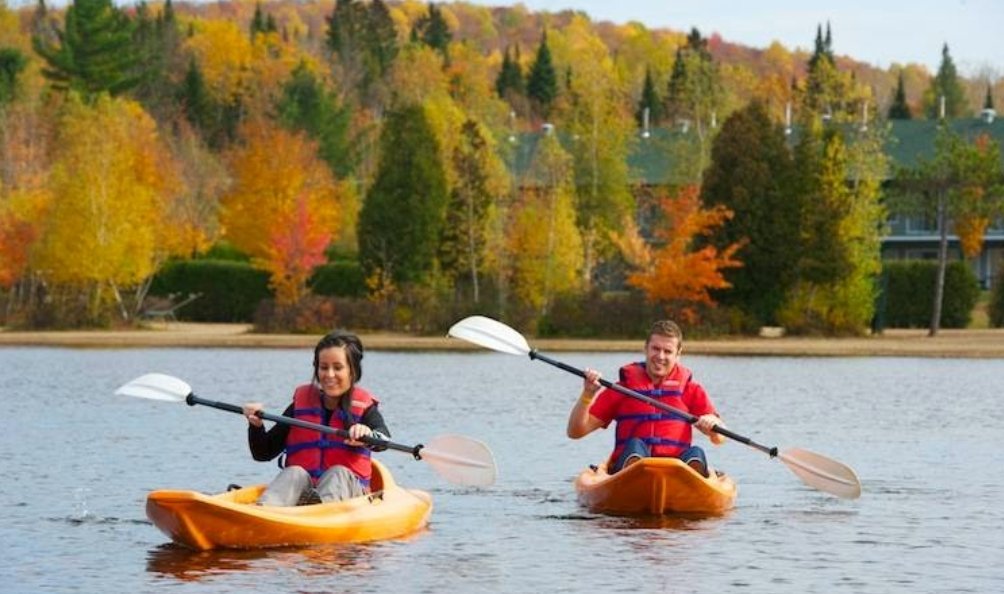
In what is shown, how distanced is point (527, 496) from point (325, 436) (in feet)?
15.0

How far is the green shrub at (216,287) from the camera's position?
60875 mm

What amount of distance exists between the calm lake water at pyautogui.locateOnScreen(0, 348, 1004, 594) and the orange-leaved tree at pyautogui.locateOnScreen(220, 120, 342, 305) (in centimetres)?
1915

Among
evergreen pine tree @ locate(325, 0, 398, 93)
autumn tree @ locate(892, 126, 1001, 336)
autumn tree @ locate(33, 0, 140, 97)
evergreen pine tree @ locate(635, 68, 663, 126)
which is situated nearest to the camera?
autumn tree @ locate(892, 126, 1001, 336)

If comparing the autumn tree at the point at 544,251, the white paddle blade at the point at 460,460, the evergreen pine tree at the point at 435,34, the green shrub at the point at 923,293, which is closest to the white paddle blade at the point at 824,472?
the white paddle blade at the point at 460,460

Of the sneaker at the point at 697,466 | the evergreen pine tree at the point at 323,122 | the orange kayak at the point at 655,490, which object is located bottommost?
the orange kayak at the point at 655,490

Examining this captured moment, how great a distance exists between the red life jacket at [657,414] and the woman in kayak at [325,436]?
2.63 meters

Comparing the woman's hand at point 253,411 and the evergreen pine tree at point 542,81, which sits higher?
the evergreen pine tree at point 542,81

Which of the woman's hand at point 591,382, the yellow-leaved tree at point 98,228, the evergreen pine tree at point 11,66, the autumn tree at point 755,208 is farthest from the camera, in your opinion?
the evergreen pine tree at point 11,66

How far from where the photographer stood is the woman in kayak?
14.9 metres

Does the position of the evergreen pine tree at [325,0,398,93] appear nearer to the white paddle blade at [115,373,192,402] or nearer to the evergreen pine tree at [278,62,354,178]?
the evergreen pine tree at [278,62,354,178]

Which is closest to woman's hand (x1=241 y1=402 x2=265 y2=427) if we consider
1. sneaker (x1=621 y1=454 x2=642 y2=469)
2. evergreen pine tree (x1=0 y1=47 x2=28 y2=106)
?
sneaker (x1=621 y1=454 x2=642 y2=469)

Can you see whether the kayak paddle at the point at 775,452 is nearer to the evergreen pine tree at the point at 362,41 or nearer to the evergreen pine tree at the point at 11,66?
the evergreen pine tree at the point at 11,66

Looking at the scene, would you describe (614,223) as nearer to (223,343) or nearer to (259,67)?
(223,343)

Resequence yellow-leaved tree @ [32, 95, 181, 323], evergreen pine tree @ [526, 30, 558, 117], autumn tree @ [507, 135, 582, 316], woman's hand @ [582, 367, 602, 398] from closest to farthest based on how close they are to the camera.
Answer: woman's hand @ [582, 367, 602, 398] → autumn tree @ [507, 135, 582, 316] → yellow-leaved tree @ [32, 95, 181, 323] → evergreen pine tree @ [526, 30, 558, 117]
